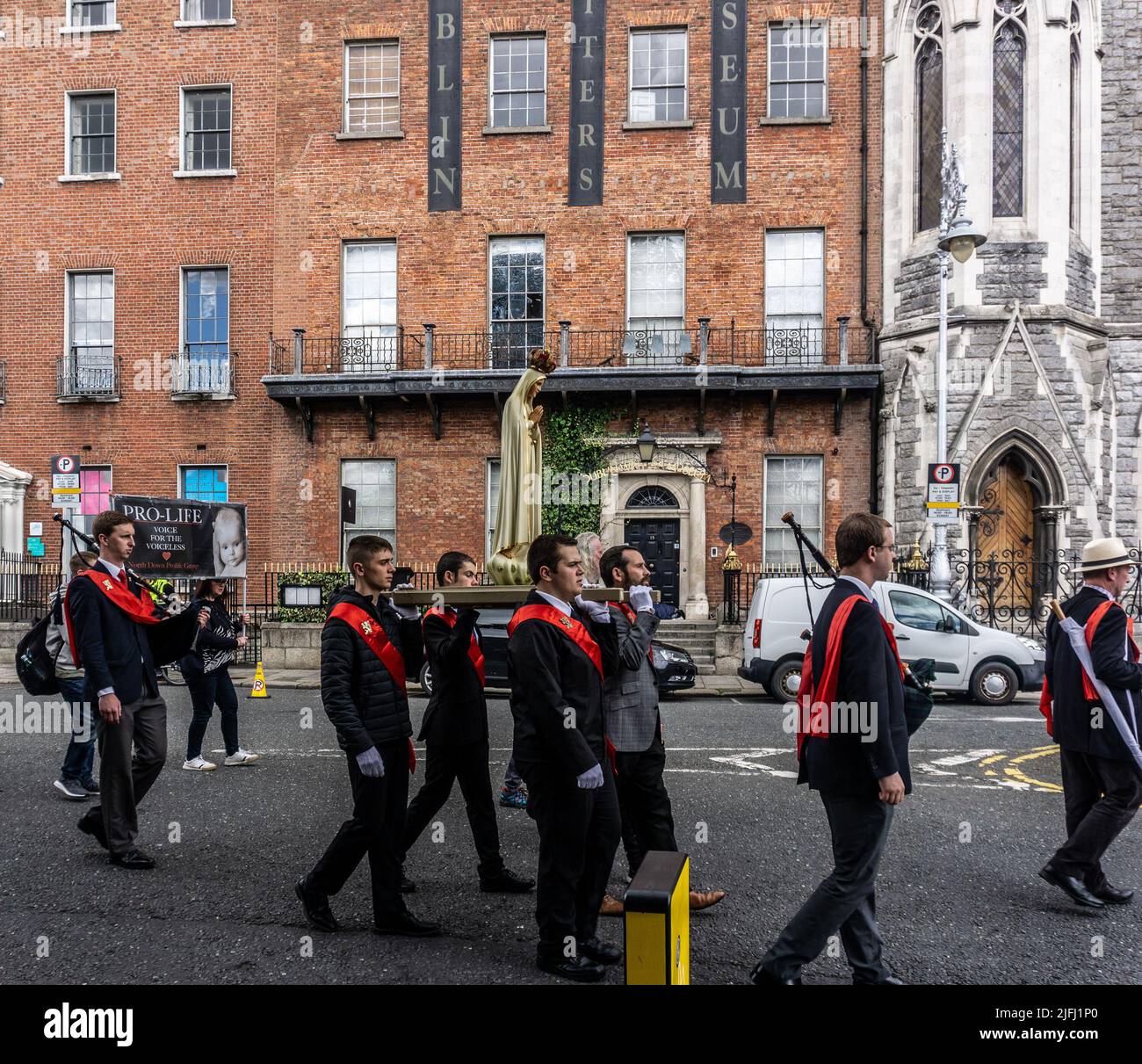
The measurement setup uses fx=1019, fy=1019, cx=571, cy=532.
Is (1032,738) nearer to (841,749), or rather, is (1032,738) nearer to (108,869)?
(841,749)

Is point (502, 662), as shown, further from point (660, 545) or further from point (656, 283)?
point (656, 283)

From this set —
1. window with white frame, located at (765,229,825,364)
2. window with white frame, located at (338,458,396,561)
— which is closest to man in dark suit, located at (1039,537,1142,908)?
window with white frame, located at (765,229,825,364)

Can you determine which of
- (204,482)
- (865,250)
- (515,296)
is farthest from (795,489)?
(204,482)

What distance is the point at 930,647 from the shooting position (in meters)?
14.3

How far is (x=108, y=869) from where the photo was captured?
6.28m

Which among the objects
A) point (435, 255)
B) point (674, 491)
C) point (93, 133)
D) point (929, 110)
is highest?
point (93, 133)

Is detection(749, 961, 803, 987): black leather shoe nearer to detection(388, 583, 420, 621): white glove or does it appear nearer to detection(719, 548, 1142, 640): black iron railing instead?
detection(388, 583, 420, 621): white glove

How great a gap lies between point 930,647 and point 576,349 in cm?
1030

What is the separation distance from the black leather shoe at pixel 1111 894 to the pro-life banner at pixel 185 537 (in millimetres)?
16252

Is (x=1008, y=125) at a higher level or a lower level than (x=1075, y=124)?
lower

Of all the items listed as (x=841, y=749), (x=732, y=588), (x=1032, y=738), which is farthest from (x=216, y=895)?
(x=732, y=588)

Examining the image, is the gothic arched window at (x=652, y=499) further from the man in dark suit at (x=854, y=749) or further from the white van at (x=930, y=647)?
the man in dark suit at (x=854, y=749)

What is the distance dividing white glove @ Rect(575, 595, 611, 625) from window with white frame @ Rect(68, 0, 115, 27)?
2398 centimetres
